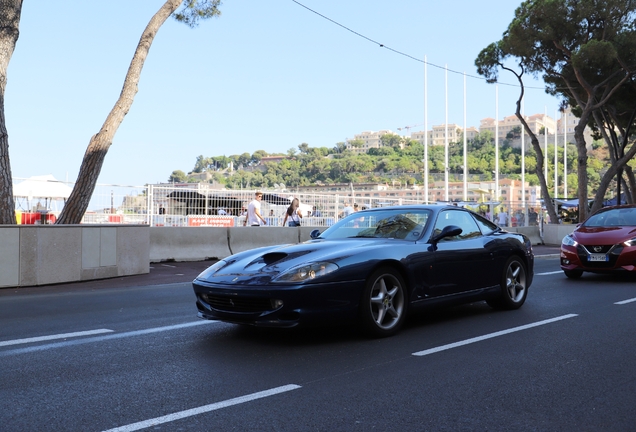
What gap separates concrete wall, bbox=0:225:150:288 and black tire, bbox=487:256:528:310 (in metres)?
7.21

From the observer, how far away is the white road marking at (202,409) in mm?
3602

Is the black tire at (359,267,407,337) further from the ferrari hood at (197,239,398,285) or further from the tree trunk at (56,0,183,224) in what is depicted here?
the tree trunk at (56,0,183,224)

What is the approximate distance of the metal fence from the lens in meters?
14.7

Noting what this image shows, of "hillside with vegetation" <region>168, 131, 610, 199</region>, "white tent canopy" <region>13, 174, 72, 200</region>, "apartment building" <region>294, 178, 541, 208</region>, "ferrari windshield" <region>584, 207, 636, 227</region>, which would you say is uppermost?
"hillside with vegetation" <region>168, 131, 610, 199</region>

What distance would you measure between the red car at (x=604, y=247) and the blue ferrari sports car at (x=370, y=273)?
429 cm

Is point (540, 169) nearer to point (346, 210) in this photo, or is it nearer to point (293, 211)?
point (346, 210)

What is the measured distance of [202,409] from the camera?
3934 mm

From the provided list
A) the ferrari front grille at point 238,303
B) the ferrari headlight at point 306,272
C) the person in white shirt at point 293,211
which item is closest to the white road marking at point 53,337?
the ferrari front grille at point 238,303

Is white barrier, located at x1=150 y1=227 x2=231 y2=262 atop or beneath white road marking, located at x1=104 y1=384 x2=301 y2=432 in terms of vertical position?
atop

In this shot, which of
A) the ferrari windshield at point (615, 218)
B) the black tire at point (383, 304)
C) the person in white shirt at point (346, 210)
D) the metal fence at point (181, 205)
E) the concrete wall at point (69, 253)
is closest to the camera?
the black tire at point (383, 304)

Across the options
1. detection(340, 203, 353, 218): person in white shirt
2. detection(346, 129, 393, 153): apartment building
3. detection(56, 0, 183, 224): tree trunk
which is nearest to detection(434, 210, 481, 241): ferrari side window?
detection(56, 0, 183, 224): tree trunk

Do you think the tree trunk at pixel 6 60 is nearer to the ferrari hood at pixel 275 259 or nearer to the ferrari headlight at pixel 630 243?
the ferrari hood at pixel 275 259

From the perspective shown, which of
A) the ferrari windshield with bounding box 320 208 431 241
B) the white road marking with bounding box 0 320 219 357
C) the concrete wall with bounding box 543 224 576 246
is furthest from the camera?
the concrete wall with bounding box 543 224 576 246

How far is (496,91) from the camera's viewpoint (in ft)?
199
